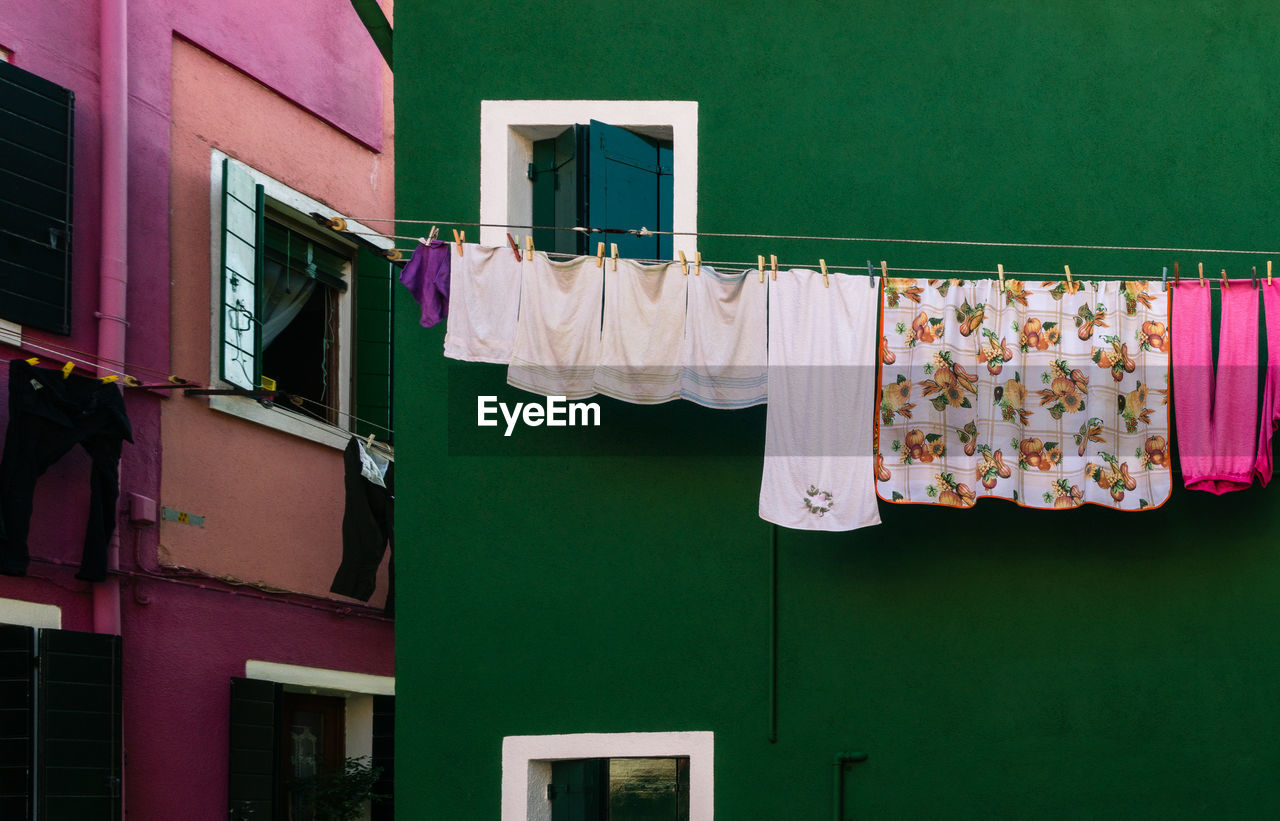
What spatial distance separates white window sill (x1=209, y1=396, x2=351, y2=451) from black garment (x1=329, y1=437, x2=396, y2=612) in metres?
0.82

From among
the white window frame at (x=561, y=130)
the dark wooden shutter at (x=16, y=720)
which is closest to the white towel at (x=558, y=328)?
the white window frame at (x=561, y=130)

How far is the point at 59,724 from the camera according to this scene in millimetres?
9742

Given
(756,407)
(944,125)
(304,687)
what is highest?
(944,125)

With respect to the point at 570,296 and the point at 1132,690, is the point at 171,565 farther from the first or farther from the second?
the point at 1132,690

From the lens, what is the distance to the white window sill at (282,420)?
38.8 feet

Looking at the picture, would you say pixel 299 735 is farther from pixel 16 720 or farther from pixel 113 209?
pixel 113 209

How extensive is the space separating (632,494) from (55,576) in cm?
387

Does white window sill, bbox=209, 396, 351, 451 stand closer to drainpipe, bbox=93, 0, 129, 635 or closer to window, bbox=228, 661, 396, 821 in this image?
drainpipe, bbox=93, 0, 129, 635

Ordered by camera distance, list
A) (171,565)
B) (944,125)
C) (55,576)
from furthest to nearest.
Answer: (171,565) → (55,576) → (944,125)

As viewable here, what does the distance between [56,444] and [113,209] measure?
180 centimetres

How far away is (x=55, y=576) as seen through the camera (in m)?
10.2

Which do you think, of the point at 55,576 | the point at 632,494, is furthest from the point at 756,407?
the point at 55,576

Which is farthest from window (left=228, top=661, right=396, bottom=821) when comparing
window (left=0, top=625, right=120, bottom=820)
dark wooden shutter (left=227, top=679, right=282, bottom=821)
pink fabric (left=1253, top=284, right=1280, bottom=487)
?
pink fabric (left=1253, top=284, right=1280, bottom=487)

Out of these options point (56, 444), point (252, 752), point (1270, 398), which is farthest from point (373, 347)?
point (1270, 398)
